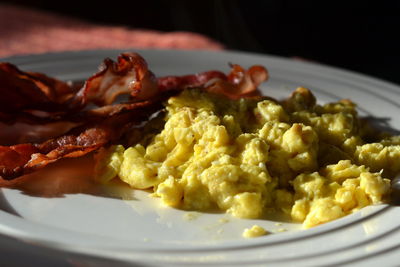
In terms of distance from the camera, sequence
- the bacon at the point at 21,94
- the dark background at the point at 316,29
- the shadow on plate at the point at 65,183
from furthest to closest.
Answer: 1. the dark background at the point at 316,29
2. the bacon at the point at 21,94
3. the shadow on plate at the point at 65,183

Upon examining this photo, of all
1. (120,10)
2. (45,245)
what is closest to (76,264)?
(45,245)

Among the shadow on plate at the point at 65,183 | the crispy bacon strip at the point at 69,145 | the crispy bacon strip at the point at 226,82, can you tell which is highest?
the crispy bacon strip at the point at 226,82

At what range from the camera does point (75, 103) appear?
216 centimetres

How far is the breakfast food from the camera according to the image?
5.56ft

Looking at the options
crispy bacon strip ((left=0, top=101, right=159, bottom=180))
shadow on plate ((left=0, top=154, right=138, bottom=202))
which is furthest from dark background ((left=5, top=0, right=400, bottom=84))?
shadow on plate ((left=0, top=154, right=138, bottom=202))

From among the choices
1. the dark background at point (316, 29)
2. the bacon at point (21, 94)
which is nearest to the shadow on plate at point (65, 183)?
the bacon at point (21, 94)

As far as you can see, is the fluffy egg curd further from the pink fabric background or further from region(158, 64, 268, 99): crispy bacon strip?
the pink fabric background

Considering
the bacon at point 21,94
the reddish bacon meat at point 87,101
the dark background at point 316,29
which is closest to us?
the reddish bacon meat at point 87,101

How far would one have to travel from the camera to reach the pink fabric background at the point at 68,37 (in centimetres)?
379

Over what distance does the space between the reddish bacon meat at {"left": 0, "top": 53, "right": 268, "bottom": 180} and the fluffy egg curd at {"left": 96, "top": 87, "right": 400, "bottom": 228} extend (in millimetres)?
78

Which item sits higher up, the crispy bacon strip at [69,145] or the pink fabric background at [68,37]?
the crispy bacon strip at [69,145]

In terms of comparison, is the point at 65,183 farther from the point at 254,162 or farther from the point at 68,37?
the point at 68,37

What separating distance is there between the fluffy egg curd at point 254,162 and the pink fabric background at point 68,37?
1.94 m

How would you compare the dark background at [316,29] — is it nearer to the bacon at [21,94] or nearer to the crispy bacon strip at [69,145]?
the bacon at [21,94]
